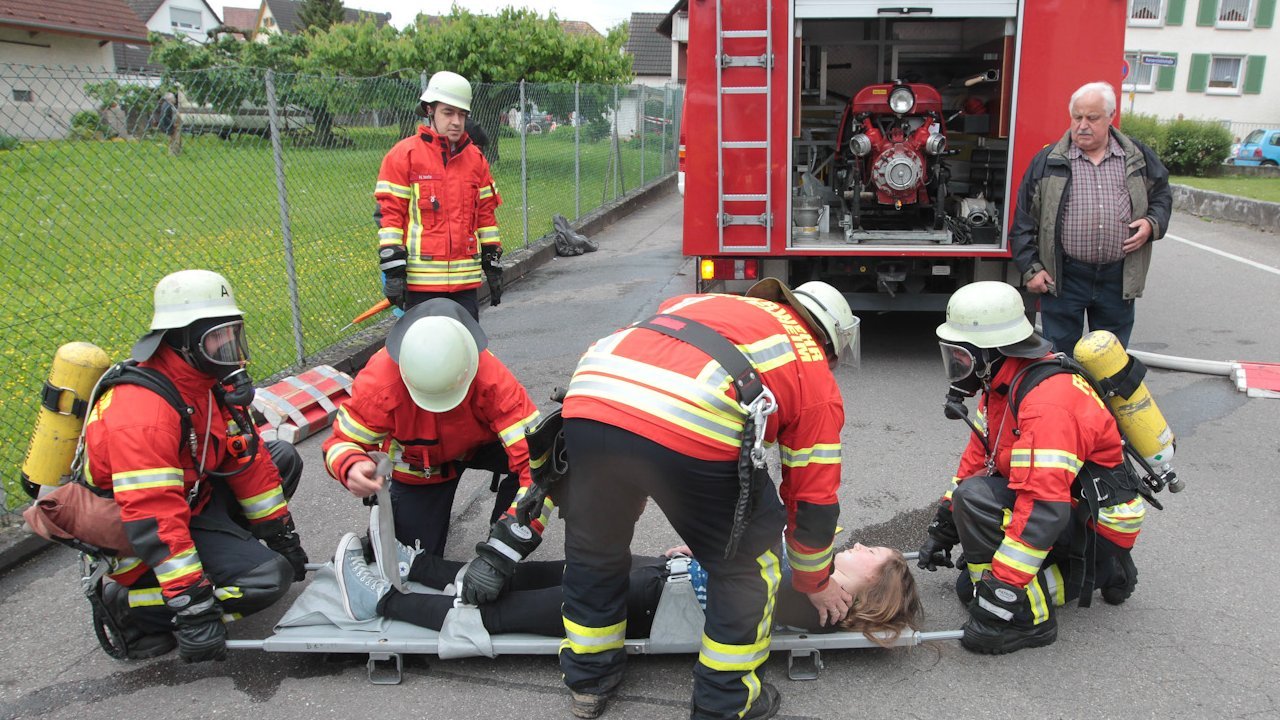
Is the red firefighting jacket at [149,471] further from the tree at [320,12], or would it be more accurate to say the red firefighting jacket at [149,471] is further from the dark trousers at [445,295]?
the tree at [320,12]

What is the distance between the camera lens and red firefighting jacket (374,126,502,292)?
18.3ft

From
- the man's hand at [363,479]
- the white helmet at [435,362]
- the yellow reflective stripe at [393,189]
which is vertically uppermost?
the yellow reflective stripe at [393,189]

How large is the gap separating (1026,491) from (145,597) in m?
2.98

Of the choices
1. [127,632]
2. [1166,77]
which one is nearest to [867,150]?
[127,632]

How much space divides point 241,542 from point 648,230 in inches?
456

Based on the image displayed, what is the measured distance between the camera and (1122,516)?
3174 mm

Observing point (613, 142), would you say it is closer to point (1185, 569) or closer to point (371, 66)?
point (371, 66)

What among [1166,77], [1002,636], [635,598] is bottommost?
[1002,636]

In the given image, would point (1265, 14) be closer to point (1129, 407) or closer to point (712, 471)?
point (1129, 407)

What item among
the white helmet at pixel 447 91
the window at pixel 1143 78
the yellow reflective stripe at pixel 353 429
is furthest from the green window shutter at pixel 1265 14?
the yellow reflective stripe at pixel 353 429

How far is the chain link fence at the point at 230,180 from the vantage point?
5762 millimetres

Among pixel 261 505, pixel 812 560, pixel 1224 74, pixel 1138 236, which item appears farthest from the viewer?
pixel 1224 74

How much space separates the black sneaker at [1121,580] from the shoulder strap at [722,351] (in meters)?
1.77

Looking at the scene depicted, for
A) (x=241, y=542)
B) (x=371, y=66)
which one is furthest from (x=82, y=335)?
(x=371, y=66)
